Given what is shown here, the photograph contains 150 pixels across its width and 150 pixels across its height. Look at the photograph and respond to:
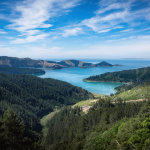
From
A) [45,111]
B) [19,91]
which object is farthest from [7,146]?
[19,91]

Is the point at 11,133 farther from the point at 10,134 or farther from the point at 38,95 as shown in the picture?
the point at 38,95

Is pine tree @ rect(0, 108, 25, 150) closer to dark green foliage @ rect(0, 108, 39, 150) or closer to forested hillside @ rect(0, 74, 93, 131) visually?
dark green foliage @ rect(0, 108, 39, 150)

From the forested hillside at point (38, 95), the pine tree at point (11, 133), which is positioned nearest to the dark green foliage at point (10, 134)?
the pine tree at point (11, 133)

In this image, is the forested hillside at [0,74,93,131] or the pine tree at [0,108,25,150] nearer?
the pine tree at [0,108,25,150]

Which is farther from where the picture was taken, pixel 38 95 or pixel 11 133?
pixel 38 95

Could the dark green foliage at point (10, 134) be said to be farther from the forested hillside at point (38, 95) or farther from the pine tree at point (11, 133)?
the forested hillside at point (38, 95)

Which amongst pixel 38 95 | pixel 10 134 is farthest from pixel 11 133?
pixel 38 95

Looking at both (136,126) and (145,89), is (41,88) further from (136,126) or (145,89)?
(136,126)

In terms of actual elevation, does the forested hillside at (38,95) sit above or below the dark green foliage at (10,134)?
below

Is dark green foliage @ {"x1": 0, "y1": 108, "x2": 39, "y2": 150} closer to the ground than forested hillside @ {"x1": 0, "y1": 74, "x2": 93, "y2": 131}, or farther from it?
farther from it

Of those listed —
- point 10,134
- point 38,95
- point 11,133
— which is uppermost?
point 11,133

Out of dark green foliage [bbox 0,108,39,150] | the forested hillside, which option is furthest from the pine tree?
the forested hillside

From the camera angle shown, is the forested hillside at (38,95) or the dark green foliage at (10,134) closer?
the dark green foliage at (10,134)
